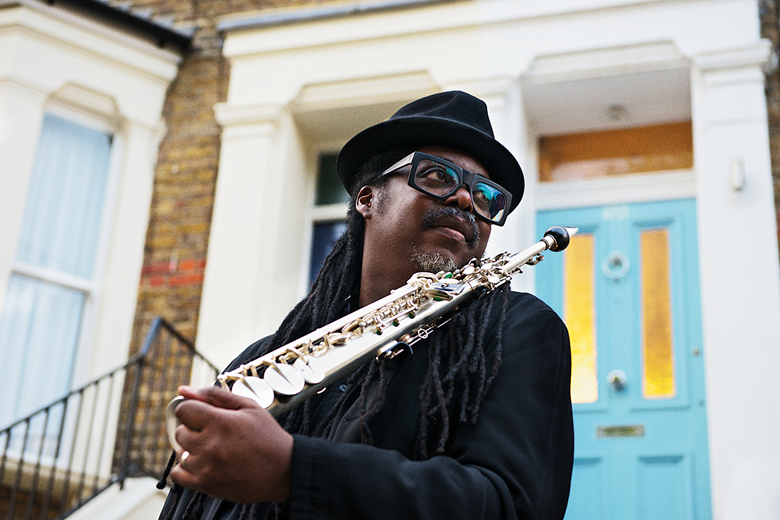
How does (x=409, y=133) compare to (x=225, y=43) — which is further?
(x=225, y=43)

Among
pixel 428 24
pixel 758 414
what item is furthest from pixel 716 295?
pixel 428 24

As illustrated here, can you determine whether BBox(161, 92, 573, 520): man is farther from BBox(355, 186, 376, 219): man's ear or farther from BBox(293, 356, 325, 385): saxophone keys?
BBox(293, 356, 325, 385): saxophone keys

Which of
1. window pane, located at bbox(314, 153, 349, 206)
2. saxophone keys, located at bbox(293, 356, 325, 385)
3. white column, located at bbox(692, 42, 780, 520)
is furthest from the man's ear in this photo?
window pane, located at bbox(314, 153, 349, 206)

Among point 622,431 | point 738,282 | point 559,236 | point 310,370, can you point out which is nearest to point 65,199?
point 622,431

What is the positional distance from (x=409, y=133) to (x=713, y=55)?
455 centimetres

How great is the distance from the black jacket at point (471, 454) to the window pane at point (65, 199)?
18.8ft

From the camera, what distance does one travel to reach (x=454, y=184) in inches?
99.4

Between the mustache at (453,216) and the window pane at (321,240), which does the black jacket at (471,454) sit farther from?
the window pane at (321,240)

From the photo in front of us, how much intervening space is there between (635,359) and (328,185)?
293 cm

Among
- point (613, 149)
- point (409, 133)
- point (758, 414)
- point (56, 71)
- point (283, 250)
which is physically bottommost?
point (758, 414)

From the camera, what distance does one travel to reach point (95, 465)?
23.4 ft

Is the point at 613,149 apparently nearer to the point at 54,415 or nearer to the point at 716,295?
the point at 716,295

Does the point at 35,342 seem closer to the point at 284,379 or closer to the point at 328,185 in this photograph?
the point at 328,185

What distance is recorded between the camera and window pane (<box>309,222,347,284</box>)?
7742 mm
